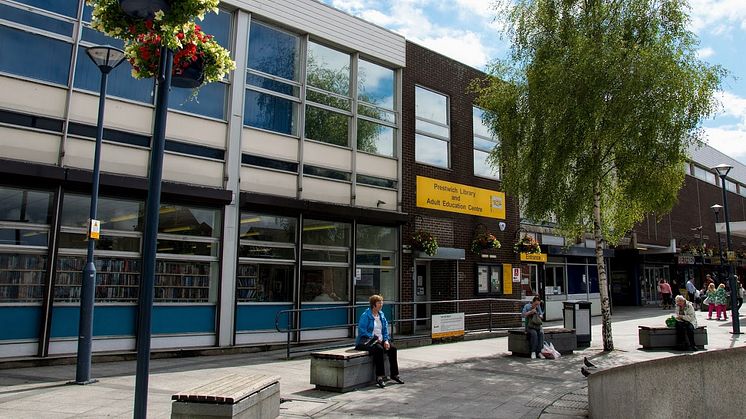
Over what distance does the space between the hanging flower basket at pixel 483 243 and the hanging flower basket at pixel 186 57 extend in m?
13.2

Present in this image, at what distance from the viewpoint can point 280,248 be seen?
530 inches

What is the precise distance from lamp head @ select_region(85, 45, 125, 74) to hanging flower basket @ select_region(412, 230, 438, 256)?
368 inches

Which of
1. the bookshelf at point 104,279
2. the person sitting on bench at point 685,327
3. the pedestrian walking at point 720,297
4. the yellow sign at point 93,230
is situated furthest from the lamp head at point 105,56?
the pedestrian walking at point 720,297

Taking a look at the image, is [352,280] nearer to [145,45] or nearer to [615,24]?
[615,24]

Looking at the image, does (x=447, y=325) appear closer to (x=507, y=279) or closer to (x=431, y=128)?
(x=507, y=279)

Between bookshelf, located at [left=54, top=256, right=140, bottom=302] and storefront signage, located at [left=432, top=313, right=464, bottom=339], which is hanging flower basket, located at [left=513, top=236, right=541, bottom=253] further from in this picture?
bookshelf, located at [left=54, top=256, right=140, bottom=302]

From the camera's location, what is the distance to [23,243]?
32.9 ft

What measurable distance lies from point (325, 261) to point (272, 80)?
179 inches

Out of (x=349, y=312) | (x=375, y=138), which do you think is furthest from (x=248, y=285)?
(x=375, y=138)

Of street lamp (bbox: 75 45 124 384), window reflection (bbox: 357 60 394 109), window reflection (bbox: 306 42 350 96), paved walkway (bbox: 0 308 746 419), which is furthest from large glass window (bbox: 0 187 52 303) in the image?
window reflection (bbox: 357 60 394 109)

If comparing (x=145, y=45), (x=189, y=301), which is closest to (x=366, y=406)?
(x=145, y=45)

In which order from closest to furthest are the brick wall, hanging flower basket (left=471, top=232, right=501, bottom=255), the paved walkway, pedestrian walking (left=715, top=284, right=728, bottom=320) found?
1. the paved walkway
2. the brick wall
3. hanging flower basket (left=471, top=232, right=501, bottom=255)
4. pedestrian walking (left=715, top=284, right=728, bottom=320)

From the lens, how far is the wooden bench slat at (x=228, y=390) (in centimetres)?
531

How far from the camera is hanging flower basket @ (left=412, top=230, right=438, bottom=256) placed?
51.9 ft
